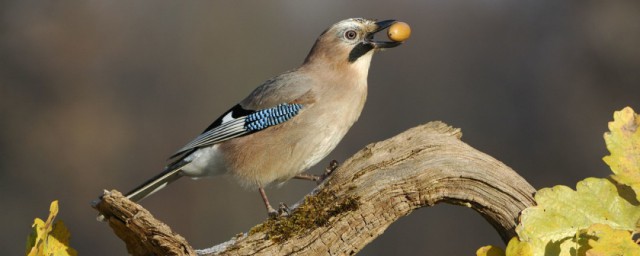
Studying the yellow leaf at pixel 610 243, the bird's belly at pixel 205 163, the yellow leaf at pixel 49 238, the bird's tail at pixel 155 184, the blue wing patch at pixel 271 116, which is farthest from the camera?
the bird's belly at pixel 205 163

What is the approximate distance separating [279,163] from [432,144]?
3.15 ft

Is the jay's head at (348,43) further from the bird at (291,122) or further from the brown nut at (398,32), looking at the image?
the brown nut at (398,32)

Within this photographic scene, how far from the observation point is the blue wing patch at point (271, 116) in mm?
2594

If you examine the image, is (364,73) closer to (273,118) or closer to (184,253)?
(273,118)

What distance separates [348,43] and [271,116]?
0.43m

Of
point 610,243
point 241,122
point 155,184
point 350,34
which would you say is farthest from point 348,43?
point 610,243

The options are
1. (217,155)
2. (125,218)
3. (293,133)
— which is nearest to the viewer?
(125,218)

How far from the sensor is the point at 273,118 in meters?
2.61

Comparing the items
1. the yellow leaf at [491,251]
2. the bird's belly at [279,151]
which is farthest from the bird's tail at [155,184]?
the yellow leaf at [491,251]

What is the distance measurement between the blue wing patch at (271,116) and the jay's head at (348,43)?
0.90ft

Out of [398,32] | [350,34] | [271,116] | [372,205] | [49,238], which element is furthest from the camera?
[350,34]

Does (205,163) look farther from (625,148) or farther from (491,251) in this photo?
(625,148)

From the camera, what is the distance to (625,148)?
1109 mm

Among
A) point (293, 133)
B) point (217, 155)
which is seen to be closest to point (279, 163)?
point (293, 133)
